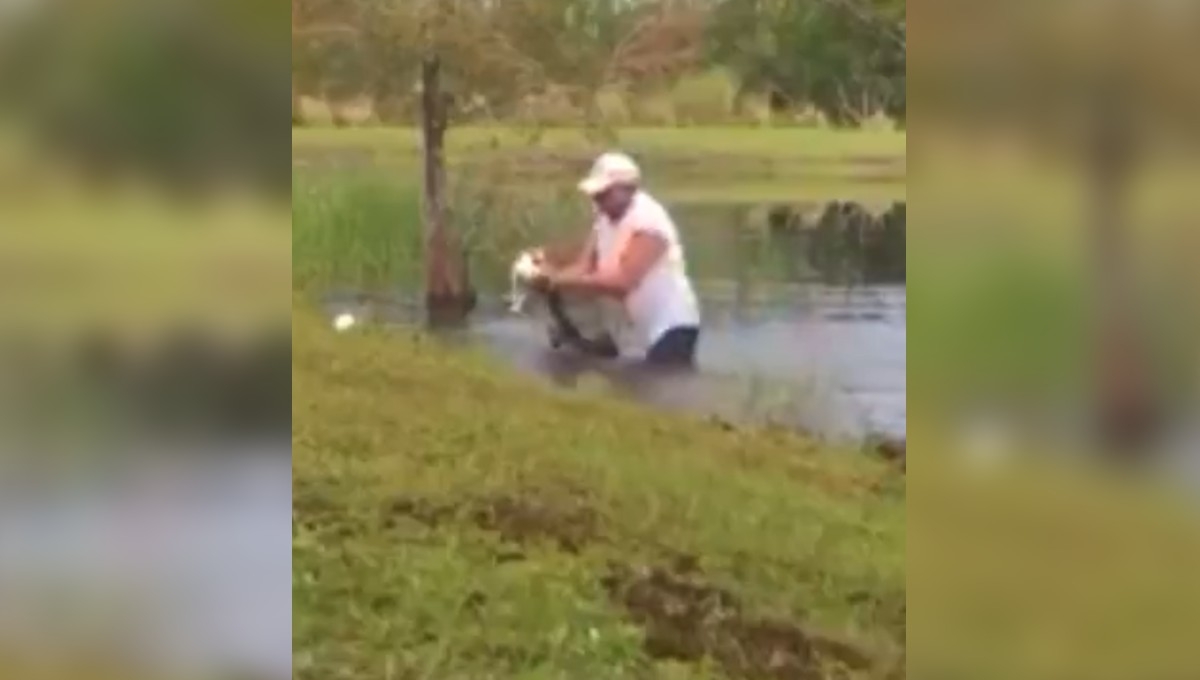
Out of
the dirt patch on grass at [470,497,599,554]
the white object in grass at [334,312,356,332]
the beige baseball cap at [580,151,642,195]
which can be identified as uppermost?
the beige baseball cap at [580,151,642,195]

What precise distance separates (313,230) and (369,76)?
190 millimetres

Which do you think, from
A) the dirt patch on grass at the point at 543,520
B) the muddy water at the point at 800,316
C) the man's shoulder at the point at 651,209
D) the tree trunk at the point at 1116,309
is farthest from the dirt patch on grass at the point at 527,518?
the tree trunk at the point at 1116,309

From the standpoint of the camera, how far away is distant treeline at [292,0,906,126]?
1719 mm

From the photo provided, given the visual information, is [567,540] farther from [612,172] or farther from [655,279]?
[612,172]

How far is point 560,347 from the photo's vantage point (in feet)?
5.78

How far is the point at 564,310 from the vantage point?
5.76ft

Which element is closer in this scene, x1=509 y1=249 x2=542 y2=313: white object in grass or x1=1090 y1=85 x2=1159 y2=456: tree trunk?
x1=1090 y1=85 x2=1159 y2=456: tree trunk

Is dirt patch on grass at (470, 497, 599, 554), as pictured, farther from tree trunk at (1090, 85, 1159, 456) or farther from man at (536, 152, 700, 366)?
tree trunk at (1090, 85, 1159, 456)

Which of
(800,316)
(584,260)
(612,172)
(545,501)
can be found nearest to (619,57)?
(612,172)

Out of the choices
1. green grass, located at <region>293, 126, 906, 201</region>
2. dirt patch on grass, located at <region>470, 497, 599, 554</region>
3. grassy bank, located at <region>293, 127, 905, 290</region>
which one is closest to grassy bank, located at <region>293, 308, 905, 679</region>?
dirt patch on grass, located at <region>470, 497, 599, 554</region>

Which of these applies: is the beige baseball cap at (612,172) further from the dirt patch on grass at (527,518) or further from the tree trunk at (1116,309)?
the tree trunk at (1116,309)

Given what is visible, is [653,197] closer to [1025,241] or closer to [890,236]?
[890,236]

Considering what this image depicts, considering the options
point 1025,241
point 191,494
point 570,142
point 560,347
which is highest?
point 570,142

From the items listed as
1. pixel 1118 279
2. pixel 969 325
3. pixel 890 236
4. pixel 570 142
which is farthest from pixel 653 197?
pixel 1118 279
